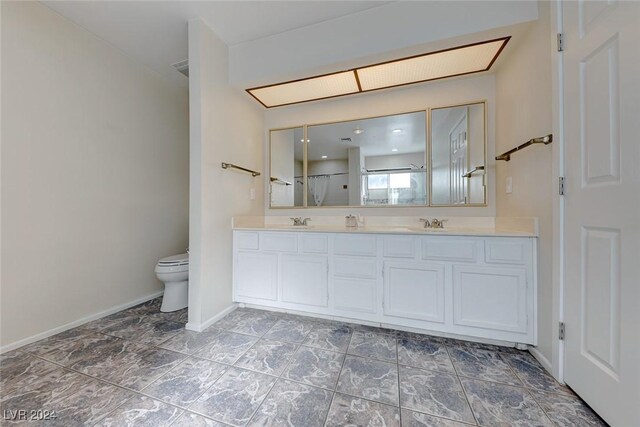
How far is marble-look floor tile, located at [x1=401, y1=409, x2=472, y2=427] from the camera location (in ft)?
3.26

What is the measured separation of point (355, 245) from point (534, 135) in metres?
1.40

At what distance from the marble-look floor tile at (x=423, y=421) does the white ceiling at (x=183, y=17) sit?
2608 mm

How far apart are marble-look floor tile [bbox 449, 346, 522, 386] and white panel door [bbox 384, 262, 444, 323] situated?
0.22 metres

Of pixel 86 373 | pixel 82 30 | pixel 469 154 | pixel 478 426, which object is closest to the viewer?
pixel 478 426

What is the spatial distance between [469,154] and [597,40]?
1.11 metres

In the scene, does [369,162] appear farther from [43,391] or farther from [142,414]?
[43,391]

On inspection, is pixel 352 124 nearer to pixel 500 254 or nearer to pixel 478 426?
pixel 500 254

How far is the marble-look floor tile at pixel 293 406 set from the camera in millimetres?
1013

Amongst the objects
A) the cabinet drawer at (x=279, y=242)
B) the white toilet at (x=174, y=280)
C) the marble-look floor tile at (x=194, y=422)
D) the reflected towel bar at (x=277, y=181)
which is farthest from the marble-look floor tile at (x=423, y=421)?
the reflected towel bar at (x=277, y=181)

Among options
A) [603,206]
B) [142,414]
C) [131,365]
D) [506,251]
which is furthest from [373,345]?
[131,365]

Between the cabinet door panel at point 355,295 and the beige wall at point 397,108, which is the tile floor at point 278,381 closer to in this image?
the cabinet door panel at point 355,295

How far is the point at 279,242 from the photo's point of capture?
210 centimetres

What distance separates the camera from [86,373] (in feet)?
4.34

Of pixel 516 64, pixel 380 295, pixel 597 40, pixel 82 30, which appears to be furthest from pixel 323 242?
pixel 82 30
